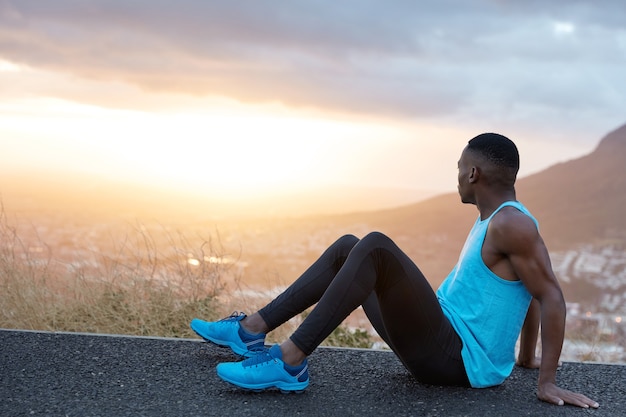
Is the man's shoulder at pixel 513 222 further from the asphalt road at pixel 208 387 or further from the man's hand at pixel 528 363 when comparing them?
the man's hand at pixel 528 363

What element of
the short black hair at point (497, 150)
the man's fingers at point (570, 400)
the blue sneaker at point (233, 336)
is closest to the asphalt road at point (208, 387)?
the man's fingers at point (570, 400)

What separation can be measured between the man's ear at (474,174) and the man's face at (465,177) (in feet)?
0.05

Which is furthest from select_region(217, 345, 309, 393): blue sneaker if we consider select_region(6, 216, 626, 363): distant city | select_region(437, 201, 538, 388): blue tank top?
select_region(6, 216, 626, 363): distant city

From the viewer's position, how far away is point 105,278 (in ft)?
18.3

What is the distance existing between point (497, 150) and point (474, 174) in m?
0.15

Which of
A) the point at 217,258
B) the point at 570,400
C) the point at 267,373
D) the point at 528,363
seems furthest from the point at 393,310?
the point at 217,258

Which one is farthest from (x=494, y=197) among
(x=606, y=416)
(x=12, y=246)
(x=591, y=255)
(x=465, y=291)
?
(x=591, y=255)

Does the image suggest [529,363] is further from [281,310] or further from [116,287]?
[116,287]

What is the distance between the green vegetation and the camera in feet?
16.9

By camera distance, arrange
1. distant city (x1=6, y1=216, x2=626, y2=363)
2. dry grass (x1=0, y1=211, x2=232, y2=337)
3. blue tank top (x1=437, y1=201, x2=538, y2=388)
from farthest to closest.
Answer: distant city (x1=6, y1=216, x2=626, y2=363), dry grass (x1=0, y1=211, x2=232, y2=337), blue tank top (x1=437, y1=201, x2=538, y2=388)

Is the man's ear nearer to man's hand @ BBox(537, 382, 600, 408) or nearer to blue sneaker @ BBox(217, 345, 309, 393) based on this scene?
man's hand @ BBox(537, 382, 600, 408)

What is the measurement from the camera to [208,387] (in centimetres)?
349

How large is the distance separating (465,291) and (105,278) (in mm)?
3300

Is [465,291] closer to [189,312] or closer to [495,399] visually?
[495,399]
